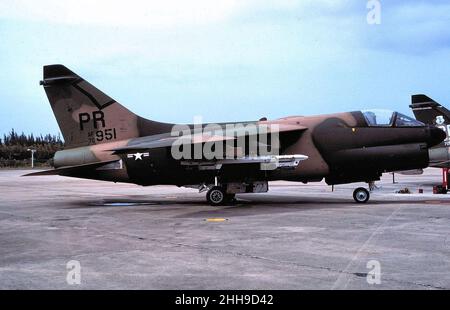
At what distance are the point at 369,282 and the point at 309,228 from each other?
4591 mm

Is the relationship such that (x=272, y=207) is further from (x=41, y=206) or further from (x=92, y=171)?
(x=41, y=206)

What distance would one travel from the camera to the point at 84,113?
16.9m

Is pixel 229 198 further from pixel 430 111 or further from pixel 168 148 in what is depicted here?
pixel 430 111

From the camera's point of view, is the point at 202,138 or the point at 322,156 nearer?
the point at 202,138

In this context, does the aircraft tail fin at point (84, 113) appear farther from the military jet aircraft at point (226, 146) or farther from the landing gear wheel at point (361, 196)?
the landing gear wheel at point (361, 196)

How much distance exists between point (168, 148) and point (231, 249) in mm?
8576

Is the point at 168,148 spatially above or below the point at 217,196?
above

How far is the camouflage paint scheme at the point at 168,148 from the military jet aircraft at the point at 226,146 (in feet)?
0.11

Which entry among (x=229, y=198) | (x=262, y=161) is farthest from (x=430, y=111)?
(x=229, y=198)

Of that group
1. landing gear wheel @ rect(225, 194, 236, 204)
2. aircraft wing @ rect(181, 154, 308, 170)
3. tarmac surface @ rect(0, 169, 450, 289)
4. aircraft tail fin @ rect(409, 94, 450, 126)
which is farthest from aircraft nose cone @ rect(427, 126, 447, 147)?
aircraft tail fin @ rect(409, 94, 450, 126)

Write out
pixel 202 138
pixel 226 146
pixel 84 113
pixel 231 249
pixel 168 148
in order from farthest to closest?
1. pixel 84 113
2. pixel 168 148
3. pixel 226 146
4. pixel 202 138
5. pixel 231 249

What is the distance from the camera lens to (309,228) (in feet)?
33.8

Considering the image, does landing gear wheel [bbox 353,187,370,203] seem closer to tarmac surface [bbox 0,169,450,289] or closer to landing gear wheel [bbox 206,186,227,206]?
tarmac surface [bbox 0,169,450,289]
